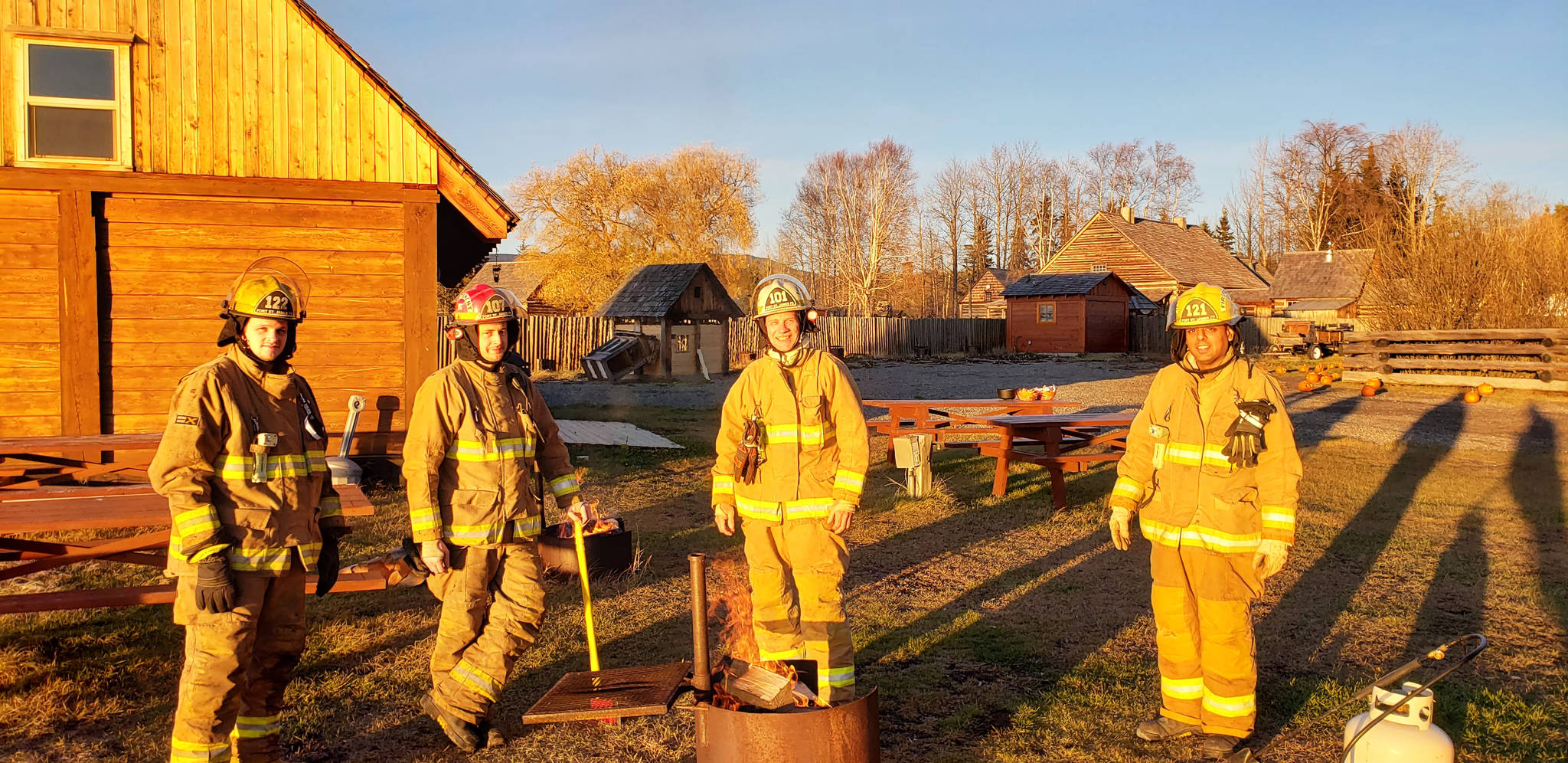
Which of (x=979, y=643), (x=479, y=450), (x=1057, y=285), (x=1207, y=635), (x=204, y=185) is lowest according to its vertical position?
(x=979, y=643)

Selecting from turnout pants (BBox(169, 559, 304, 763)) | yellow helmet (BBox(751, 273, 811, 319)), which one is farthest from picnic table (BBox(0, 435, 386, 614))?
yellow helmet (BBox(751, 273, 811, 319))

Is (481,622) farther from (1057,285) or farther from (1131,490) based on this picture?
(1057,285)

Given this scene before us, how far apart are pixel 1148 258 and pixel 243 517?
5376 centimetres

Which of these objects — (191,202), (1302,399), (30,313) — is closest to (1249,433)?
(191,202)

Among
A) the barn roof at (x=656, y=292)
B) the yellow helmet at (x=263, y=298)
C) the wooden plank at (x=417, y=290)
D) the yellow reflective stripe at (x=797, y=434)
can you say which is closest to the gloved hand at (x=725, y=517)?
the yellow reflective stripe at (x=797, y=434)

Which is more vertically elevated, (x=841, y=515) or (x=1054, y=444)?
(x=841, y=515)

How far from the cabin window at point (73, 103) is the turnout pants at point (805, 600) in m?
8.52

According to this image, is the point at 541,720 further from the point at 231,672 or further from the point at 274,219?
the point at 274,219

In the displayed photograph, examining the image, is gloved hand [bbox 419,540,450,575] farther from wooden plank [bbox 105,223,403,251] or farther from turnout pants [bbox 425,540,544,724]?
wooden plank [bbox 105,223,403,251]

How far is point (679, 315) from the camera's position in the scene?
30078mm

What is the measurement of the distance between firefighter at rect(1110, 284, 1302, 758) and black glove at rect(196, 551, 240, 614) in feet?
11.9

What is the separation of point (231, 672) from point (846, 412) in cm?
263

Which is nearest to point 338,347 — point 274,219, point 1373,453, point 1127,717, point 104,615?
point 274,219

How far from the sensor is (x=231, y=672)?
3.58m
